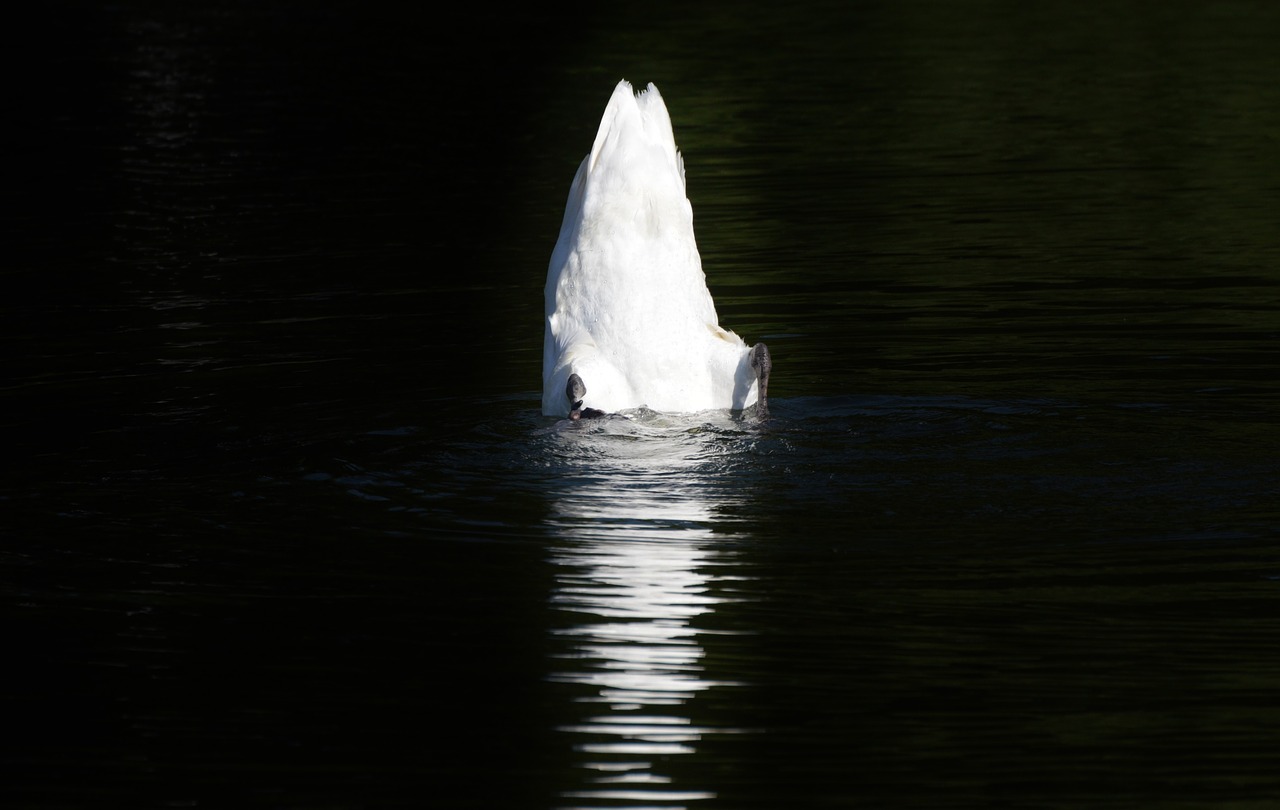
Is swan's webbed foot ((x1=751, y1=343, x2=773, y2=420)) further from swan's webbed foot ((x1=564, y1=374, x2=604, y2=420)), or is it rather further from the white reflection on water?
swan's webbed foot ((x1=564, y1=374, x2=604, y2=420))

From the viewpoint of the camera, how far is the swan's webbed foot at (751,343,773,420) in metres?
10.6

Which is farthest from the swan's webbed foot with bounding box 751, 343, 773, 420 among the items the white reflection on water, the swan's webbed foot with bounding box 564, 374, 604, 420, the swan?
the swan's webbed foot with bounding box 564, 374, 604, 420

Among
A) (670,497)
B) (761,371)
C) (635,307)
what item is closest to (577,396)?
(635,307)

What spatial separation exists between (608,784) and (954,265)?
9.37 meters

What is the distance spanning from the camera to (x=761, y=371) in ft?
35.1

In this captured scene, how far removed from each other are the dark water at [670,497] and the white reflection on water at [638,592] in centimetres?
2

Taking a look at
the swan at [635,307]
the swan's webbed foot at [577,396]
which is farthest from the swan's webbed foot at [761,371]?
the swan's webbed foot at [577,396]

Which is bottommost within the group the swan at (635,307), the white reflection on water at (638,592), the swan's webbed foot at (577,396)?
the white reflection on water at (638,592)

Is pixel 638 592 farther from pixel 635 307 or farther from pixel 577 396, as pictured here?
pixel 635 307

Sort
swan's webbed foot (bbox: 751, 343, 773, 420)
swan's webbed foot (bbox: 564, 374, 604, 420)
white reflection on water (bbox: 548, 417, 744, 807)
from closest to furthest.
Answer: white reflection on water (bbox: 548, 417, 744, 807) → swan's webbed foot (bbox: 564, 374, 604, 420) → swan's webbed foot (bbox: 751, 343, 773, 420)

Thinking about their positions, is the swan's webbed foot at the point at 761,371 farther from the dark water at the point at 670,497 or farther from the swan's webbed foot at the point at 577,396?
the swan's webbed foot at the point at 577,396

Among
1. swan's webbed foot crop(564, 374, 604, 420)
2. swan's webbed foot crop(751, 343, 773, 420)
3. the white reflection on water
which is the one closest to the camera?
the white reflection on water

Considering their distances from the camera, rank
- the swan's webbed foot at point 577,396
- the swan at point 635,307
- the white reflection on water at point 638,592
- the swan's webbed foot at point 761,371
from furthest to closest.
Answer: the swan at point 635,307 < the swan's webbed foot at point 761,371 < the swan's webbed foot at point 577,396 < the white reflection on water at point 638,592

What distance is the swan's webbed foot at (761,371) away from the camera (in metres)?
10.6
